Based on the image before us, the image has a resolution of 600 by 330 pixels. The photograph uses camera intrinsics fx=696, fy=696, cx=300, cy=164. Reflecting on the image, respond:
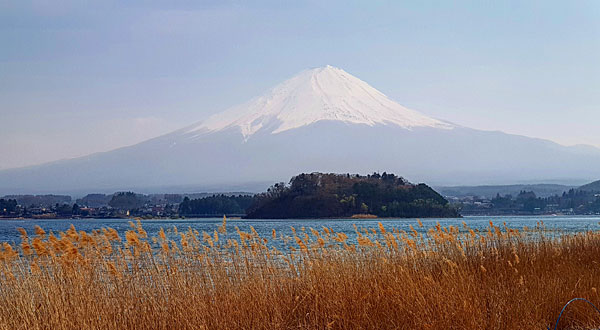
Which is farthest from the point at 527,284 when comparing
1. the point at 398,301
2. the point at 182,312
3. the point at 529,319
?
the point at 182,312

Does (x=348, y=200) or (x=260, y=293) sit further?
(x=348, y=200)

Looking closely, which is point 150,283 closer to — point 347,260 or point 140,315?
point 140,315

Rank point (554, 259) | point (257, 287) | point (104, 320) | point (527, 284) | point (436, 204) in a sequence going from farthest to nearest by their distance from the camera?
point (436, 204) < point (554, 259) < point (527, 284) < point (257, 287) < point (104, 320)

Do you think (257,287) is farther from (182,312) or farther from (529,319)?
(529,319)

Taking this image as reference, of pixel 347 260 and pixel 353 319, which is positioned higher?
pixel 347 260

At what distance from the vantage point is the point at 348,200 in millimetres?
104188

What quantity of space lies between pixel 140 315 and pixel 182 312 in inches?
25.8

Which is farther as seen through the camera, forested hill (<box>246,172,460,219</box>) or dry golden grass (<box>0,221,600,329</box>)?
forested hill (<box>246,172,460,219</box>)

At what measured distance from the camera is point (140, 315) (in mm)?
9805

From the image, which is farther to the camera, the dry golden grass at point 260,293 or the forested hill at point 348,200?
the forested hill at point 348,200

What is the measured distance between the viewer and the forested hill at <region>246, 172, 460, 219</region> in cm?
10512

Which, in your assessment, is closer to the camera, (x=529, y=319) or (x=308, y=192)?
(x=529, y=319)

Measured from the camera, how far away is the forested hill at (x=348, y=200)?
105m

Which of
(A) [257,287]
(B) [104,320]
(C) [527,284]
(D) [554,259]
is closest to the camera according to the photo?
(B) [104,320]
